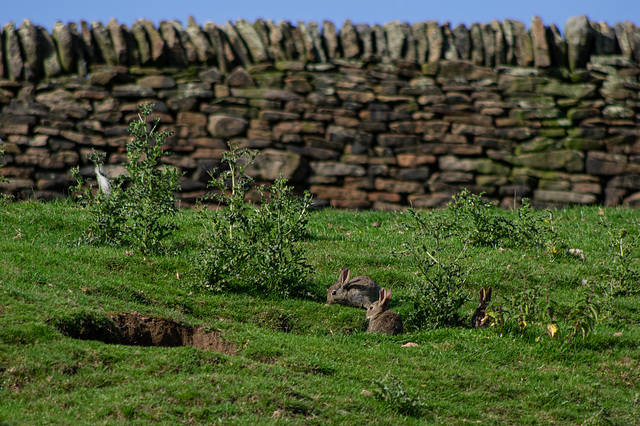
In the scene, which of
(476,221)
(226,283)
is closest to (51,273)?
(226,283)

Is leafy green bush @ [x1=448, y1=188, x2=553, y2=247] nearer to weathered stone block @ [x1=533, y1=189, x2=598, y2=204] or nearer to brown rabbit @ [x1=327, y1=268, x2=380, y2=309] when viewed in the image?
brown rabbit @ [x1=327, y1=268, x2=380, y2=309]

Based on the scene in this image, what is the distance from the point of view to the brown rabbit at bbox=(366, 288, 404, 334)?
648 centimetres

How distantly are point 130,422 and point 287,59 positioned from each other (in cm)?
984

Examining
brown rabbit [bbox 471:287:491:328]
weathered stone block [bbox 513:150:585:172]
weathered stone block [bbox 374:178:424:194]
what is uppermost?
weathered stone block [bbox 513:150:585:172]

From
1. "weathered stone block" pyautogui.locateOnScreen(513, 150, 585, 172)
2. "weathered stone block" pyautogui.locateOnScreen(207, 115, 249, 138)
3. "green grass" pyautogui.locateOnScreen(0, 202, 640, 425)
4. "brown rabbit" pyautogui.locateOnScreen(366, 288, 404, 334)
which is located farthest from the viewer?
"weathered stone block" pyautogui.locateOnScreen(513, 150, 585, 172)

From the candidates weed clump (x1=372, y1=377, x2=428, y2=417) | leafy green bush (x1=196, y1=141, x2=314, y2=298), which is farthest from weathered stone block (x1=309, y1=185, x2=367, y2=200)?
weed clump (x1=372, y1=377, x2=428, y2=417)

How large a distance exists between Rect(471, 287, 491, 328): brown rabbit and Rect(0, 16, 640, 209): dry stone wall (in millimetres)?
5557

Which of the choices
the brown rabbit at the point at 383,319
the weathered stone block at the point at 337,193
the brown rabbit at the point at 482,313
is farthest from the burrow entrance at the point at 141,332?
the weathered stone block at the point at 337,193

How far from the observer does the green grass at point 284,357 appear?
Result: 455 cm

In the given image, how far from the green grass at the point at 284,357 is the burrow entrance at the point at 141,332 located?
95 millimetres

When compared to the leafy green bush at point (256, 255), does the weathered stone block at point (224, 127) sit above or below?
above

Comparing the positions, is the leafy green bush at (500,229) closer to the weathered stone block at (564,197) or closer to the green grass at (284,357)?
the green grass at (284,357)

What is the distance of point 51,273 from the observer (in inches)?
264

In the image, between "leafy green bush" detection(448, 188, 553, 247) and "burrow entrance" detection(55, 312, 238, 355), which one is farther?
"leafy green bush" detection(448, 188, 553, 247)
